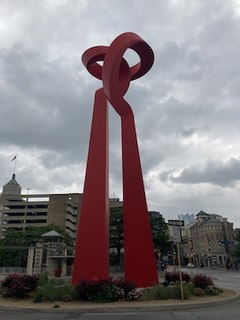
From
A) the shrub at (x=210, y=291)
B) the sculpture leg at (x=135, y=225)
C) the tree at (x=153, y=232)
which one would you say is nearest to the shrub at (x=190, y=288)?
Result: the shrub at (x=210, y=291)

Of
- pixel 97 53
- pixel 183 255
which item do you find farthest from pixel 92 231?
pixel 183 255

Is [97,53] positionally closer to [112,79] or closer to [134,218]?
[112,79]

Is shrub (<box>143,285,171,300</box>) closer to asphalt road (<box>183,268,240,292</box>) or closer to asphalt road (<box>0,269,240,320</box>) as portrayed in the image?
asphalt road (<box>0,269,240,320</box>)

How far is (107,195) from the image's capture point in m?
16.7

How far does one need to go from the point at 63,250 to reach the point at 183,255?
8499cm

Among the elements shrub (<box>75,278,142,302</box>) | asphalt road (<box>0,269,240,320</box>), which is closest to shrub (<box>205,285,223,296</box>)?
asphalt road (<box>0,269,240,320</box>)

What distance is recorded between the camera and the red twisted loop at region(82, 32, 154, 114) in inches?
697

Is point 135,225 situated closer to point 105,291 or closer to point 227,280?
point 105,291

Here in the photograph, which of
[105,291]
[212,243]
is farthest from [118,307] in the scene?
[212,243]

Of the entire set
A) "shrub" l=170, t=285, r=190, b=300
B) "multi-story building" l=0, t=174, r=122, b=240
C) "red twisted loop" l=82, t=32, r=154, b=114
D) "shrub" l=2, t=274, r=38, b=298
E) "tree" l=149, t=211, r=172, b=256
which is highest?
"multi-story building" l=0, t=174, r=122, b=240

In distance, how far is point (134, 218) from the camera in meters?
16.5

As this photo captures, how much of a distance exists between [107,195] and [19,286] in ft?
19.8

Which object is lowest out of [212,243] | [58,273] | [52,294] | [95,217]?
[52,294]

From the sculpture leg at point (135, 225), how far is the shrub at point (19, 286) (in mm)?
4694
